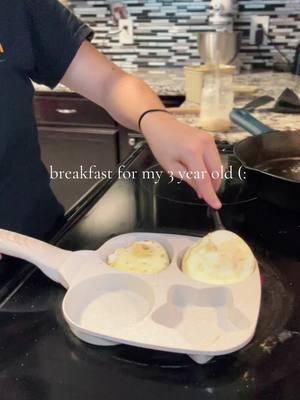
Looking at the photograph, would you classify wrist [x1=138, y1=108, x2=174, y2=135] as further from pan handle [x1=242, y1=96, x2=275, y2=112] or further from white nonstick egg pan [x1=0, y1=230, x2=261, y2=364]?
pan handle [x1=242, y1=96, x2=275, y2=112]

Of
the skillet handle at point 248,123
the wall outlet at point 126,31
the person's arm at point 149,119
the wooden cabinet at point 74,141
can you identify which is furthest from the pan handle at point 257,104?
the wall outlet at point 126,31

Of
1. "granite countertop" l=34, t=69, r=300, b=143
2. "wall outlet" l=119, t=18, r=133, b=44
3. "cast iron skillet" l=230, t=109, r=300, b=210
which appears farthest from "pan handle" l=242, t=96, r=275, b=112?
"wall outlet" l=119, t=18, r=133, b=44

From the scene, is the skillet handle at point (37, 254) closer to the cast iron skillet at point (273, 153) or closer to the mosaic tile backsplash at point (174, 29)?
the cast iron skillet at point (273, 153)

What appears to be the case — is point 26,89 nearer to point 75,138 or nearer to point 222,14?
point 75,138

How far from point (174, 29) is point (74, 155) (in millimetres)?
785

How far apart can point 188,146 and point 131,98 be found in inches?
9.0

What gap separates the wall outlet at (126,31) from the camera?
86.4 inches

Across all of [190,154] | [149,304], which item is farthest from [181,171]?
[149,304]

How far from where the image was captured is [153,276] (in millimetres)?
520

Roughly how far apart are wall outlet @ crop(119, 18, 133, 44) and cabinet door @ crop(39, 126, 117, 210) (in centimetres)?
64

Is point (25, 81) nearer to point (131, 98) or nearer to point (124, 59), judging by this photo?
point (131, 98)

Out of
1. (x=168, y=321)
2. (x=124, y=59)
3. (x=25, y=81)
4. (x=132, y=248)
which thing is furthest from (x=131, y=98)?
(x=124, y=59)

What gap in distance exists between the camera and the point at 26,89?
2.80 feet

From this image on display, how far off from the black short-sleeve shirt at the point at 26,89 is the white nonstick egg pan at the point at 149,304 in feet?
0.98
